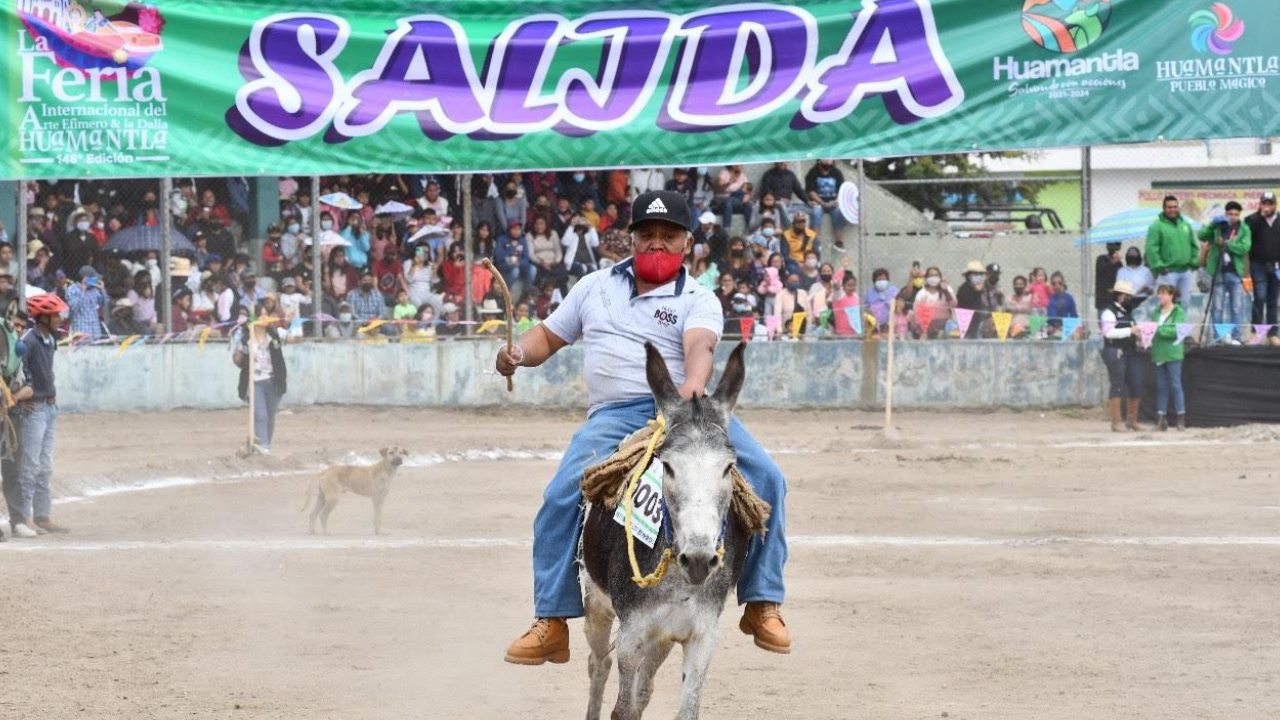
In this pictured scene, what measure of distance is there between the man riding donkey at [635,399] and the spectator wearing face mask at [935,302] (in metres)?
16.9

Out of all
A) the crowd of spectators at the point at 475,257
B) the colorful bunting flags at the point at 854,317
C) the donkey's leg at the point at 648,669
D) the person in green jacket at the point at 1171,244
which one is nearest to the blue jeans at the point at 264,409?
the crowd of spectators at the point at 475,257

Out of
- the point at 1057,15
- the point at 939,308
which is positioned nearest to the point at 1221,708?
the point at 1057,15

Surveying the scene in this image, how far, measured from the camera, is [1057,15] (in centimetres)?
2131

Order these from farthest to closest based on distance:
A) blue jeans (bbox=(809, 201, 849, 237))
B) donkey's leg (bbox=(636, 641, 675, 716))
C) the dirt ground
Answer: blue jeans (bbox=(809, 201, 849, 237)), the dirt ground, donkey's leg (bbox=(636, 641, 675, 716))

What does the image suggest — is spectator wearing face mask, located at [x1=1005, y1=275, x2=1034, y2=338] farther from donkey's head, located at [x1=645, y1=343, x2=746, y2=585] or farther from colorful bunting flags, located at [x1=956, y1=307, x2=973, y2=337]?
donkey's head, located at [x1=645, y1=343, x2=746, y2=585]

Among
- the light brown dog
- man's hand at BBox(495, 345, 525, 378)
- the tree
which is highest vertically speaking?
the tree

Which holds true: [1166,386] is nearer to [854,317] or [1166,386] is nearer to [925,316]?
[925,316]

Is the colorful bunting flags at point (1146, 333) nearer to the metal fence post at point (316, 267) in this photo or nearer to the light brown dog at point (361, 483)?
the metal fence post at point (316, 267)

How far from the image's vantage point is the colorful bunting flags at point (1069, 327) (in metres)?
23.7

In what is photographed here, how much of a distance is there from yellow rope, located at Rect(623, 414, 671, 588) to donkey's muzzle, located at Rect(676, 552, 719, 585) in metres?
0.49

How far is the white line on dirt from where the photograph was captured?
14.1 meters

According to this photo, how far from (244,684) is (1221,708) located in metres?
5.01

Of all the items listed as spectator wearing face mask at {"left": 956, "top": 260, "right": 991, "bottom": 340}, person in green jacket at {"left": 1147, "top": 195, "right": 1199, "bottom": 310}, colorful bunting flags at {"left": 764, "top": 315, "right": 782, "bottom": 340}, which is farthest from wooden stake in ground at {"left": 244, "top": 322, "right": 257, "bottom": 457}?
person in green jacket at {"left": 1147, "top": 195, "right": 1199, "bottom": 310}

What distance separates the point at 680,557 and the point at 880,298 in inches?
727
